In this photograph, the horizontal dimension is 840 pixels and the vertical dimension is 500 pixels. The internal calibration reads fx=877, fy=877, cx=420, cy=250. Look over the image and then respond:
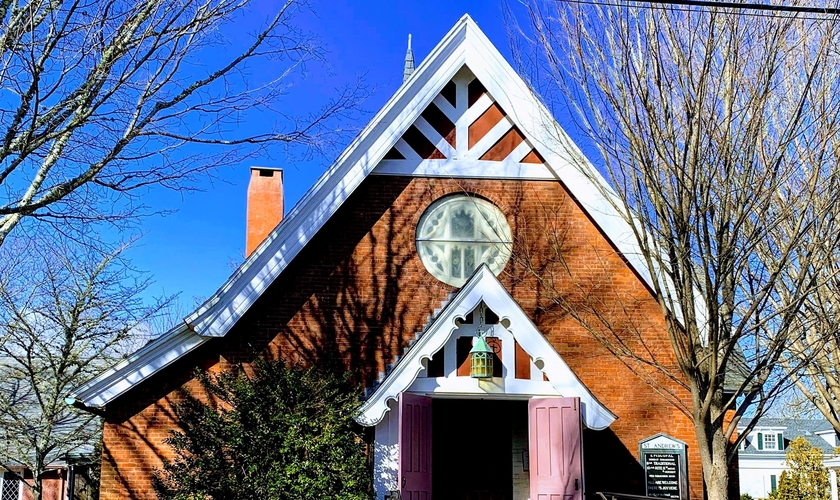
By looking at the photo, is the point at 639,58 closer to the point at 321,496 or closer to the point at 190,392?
the point at 321,496

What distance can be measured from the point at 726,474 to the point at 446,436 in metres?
5.89

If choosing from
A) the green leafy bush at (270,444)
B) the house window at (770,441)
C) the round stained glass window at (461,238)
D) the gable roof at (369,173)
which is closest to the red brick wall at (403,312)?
the round stained glass window at (461,238)

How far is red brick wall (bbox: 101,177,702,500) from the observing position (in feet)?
43.2

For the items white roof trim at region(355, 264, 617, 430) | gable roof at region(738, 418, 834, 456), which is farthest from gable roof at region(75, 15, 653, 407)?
gable roof at region(738, 418, 834, 456)

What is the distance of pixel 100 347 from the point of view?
23.8m

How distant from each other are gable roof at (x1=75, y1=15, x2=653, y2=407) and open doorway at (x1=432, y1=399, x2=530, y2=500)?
3402 mm

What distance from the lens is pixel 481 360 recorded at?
472 inches

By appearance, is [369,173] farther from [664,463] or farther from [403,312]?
[664,463]

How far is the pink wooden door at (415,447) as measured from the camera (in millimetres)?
11875

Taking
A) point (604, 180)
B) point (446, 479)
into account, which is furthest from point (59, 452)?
point (604, 180)

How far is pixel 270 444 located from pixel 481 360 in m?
3.08

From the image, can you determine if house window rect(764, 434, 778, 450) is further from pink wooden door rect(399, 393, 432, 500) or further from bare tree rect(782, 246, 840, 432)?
pink wooden door rect(399, 393, 432, 500)

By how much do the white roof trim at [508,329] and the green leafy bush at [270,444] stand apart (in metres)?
0.57

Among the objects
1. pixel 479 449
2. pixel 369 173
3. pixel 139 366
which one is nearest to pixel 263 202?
pixel 369 173
